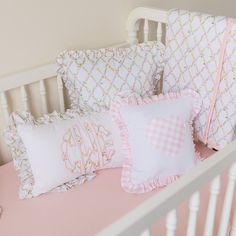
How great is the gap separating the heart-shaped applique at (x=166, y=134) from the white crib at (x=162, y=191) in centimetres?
27

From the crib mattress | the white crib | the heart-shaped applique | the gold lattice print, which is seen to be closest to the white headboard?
the white crib

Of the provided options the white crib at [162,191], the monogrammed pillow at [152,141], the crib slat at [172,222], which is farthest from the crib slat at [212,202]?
the monogrammed pillow at [152,141]

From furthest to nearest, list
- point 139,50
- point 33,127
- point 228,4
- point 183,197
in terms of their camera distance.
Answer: point 228,4 < point 139,50 < point 33,127 < point 183,197

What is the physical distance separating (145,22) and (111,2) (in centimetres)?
16

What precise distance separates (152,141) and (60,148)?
0.94ft

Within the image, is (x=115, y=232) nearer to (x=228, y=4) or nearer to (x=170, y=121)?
(x=170, y=121)

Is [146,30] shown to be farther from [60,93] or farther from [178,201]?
[178,201]

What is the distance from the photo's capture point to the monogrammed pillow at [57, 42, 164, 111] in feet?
4.03

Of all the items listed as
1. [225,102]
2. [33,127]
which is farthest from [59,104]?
[225,102]

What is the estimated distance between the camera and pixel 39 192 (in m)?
1.11

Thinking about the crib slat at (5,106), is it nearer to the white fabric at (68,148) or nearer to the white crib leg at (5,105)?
the white crib leg at (5,105)

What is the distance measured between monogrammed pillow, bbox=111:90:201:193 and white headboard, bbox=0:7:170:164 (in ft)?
0.92

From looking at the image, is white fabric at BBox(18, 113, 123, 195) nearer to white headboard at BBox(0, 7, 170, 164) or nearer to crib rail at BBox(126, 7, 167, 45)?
white headboard at BBox(0, 7, 170, 164)

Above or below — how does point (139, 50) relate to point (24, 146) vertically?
above
